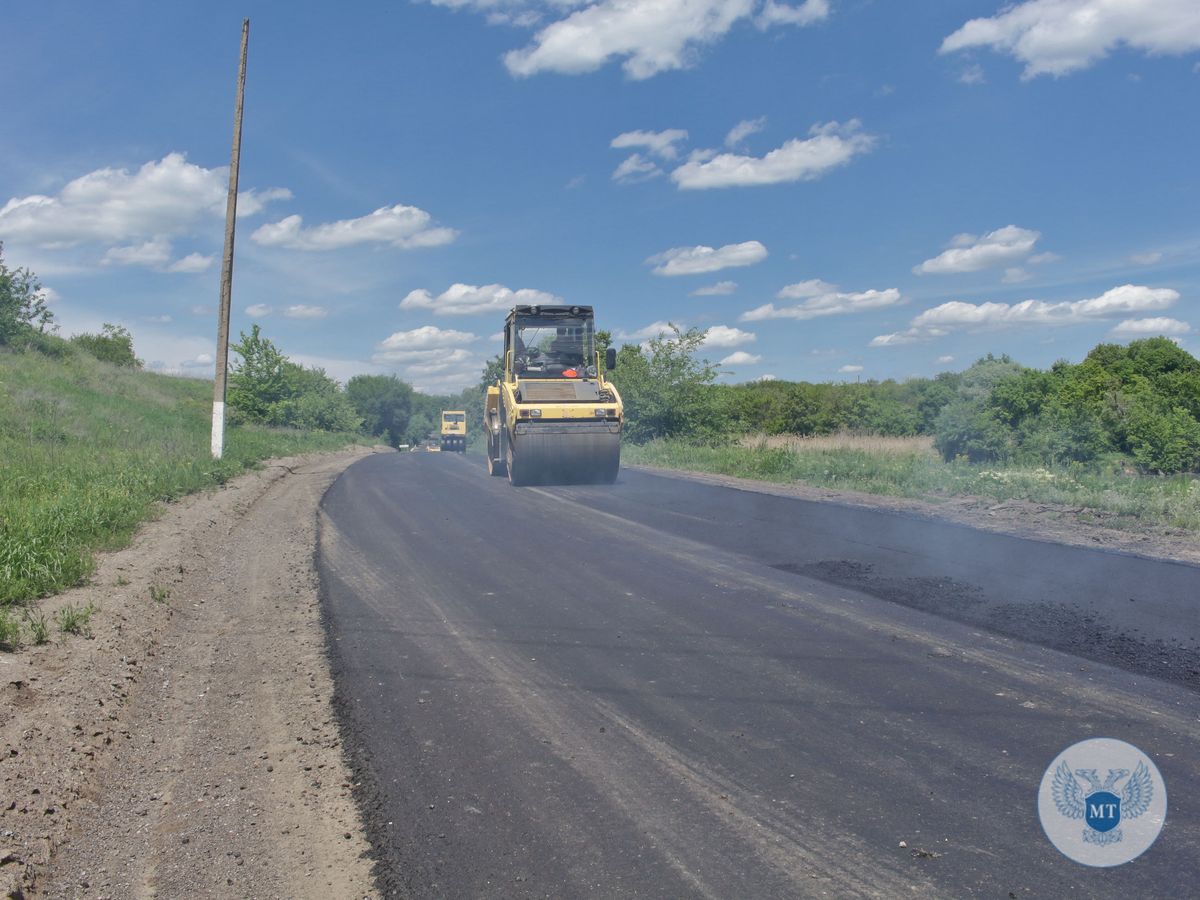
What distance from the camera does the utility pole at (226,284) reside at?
21531 mm

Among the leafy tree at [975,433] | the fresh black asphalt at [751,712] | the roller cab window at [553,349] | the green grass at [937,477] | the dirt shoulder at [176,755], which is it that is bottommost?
the dirt shoulder at [176,755]

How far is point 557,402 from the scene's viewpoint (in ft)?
58.3

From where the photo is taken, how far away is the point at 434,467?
2561 cm

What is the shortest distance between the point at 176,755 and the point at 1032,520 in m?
11.9

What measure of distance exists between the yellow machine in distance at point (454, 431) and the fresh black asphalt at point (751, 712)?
152 ft

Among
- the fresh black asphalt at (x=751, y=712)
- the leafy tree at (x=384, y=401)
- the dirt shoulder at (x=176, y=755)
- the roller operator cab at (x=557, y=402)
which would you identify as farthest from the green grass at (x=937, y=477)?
the leafy tree at (x=384, y=401)

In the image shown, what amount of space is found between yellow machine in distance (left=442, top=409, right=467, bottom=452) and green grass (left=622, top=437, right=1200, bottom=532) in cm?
2903

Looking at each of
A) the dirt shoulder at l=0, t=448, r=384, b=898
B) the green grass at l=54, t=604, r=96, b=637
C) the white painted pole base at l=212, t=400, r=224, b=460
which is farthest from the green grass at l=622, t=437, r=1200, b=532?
the white painted pole base at l=212, t=400, r=224, b=460

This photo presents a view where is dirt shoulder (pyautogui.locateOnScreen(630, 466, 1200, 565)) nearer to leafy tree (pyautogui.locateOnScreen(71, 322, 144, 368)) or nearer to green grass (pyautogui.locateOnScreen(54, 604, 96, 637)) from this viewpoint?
A: green grass (pyautogui.locateOnScreen(54, 604, 96, 637))

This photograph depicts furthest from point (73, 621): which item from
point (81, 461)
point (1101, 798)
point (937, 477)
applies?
point (937, 477)

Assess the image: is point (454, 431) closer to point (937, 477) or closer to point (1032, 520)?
point (937, 477)

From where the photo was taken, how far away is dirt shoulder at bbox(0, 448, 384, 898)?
3.44 m

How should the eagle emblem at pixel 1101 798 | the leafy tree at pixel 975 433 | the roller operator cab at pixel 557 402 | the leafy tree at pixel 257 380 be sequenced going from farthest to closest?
the leafy tree at pixel 257 380 → the leafy tree at pixel 975 433 → the roller operator cab at pixel 557 402 → the eagle emblem at pixel 1101 798

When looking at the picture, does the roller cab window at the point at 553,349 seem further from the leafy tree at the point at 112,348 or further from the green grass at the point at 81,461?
the leafy tree at the point at 112,348
